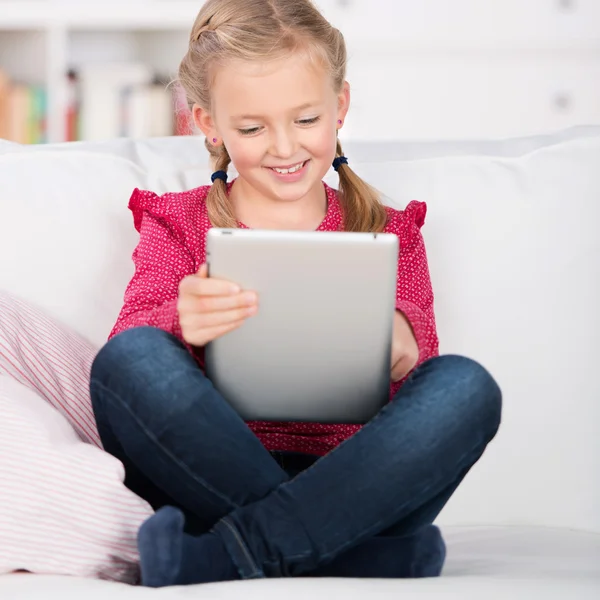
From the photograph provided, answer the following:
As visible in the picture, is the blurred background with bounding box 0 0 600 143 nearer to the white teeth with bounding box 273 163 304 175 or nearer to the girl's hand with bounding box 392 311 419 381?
the white teeth with bounding box 273 163 304 175

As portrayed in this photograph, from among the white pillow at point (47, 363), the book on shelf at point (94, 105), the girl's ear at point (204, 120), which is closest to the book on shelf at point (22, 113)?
the book on shelf at point (94, 105)

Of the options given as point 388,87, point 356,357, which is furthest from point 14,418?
point 388,87

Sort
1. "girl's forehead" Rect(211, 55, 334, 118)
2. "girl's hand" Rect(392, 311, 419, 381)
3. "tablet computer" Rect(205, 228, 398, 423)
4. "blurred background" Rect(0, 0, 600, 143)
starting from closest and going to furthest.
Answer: "tablet computer" Rect(205, 228, 398, 423) → "girl's hand" Rect(392, 311, 419, 381) → "girl's forehead" Rect(211, 55, 334, 118) → "blurred background" Rect(0, 0, 600, 143)

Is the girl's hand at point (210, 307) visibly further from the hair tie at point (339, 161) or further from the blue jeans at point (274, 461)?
the hair tie at point (339, 161)

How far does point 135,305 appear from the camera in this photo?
1192mm

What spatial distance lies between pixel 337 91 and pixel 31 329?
47 cm

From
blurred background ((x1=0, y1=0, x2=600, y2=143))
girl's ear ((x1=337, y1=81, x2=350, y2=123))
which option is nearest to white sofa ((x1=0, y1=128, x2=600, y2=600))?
girl's ear ((x1=337, y1=81, x2=350, y2=123))

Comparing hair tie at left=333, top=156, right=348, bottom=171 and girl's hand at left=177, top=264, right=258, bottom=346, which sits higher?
hair tie at left=333, top=156, right=348, bottom=171

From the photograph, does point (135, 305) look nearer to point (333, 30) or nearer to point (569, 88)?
point (333, 30)

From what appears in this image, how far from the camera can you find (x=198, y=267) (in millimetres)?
1284

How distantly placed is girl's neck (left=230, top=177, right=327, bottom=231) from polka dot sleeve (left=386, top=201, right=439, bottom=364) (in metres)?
0.10

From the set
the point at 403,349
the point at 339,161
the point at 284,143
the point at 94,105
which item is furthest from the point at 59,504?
the point at 94,105

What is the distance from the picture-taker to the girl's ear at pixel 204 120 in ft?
4.33

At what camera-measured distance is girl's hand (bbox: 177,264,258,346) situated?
92 cm
